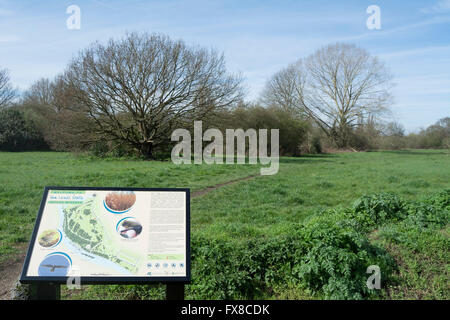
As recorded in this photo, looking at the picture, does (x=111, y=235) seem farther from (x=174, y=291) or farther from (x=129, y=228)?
(x=174, y=291)

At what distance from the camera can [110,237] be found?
3715 millimetres

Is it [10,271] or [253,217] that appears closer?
[10,271]

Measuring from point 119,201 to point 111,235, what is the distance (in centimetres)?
38

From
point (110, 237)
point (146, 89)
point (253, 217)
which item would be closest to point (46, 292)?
point (110, 237)

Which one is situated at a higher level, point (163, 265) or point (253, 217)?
point (163, 265)

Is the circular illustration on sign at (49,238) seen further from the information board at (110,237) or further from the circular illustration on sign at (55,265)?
the circular illustration on sign at (55,265)

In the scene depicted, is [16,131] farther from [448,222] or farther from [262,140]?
[448,222]

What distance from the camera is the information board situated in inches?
137

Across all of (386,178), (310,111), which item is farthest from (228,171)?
(310,111)

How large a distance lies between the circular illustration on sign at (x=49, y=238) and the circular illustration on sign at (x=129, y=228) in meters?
0.57

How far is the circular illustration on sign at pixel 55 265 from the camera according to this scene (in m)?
3.44

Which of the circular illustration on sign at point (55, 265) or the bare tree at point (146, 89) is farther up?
the bare tree at point (146, 89)

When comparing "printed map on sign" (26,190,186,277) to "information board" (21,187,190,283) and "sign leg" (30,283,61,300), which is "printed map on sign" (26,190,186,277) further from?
"sign leg" (30,283,61,300)

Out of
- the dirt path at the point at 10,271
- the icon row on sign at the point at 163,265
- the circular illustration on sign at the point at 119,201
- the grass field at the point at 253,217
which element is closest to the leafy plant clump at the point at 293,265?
the grass field at the point at 253,217
